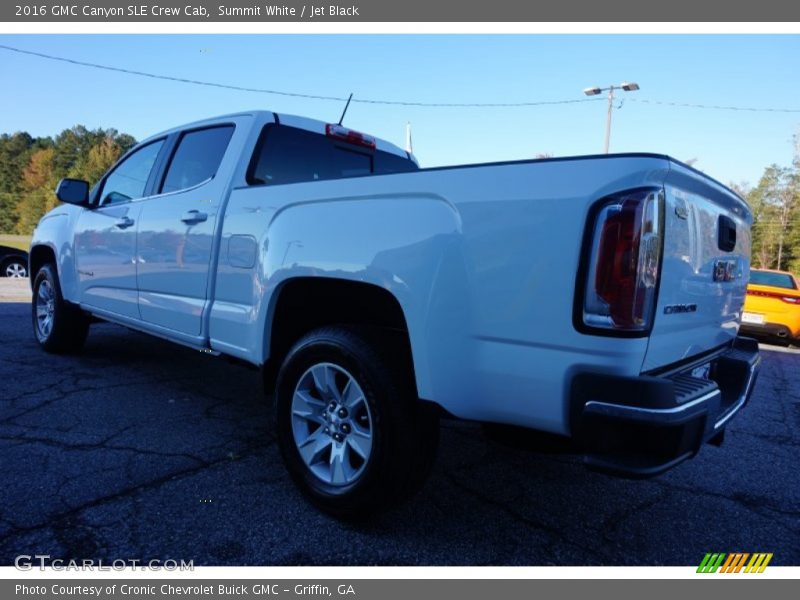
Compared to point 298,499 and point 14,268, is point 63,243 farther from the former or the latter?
point 14,268

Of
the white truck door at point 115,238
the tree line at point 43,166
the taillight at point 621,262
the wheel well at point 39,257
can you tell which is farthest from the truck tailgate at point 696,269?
the tree line at point 43,166

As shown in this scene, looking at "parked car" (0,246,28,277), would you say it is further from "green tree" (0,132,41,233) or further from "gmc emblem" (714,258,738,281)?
"green tree" (0,132,41,233)

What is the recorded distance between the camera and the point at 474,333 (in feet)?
6.27

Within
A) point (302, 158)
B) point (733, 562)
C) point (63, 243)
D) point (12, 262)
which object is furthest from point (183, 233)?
point (12, 262)

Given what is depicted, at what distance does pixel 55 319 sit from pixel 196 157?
2.69m

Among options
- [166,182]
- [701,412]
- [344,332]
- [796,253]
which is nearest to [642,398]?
[701,412]

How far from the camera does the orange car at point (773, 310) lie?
8.62m

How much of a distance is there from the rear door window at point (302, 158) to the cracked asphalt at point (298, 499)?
66.2 inches

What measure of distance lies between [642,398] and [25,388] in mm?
4442

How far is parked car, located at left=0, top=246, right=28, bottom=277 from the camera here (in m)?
14.5

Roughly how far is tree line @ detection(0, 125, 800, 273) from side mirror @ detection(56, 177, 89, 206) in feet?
106

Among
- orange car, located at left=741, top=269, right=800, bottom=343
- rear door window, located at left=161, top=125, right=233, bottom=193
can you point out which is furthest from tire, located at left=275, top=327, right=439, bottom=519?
orange car, located at left=741, top=269, right=800, bottom=343

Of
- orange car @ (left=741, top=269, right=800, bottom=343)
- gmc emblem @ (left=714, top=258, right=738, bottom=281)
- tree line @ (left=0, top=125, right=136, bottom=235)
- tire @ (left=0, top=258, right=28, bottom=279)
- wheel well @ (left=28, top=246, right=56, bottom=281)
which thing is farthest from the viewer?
tree line @ (left=0, top=125, right=136, bottom=235)

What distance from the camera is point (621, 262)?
1.68 m
